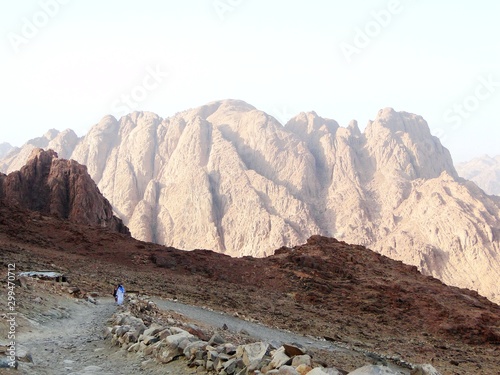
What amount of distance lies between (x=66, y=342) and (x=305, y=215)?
336ft

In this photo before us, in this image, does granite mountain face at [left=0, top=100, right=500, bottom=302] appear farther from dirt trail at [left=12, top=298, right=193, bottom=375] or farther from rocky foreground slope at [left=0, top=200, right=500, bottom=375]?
dirt trail at [left=12, top=298, right=193, bottom=375]

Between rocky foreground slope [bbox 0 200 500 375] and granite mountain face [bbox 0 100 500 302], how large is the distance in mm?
50455

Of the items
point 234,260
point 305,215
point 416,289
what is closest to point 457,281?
point 305,215

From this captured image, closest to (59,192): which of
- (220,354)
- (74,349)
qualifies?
(74,349)

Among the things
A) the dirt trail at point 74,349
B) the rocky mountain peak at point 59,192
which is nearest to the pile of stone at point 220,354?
the dirt trail at point 74,349

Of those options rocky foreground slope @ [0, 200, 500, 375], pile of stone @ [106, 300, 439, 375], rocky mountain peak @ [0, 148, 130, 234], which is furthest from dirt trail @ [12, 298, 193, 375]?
rocky mountain peak @ [0, 148, 130, 234]

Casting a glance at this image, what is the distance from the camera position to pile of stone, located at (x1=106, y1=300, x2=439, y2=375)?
22.2 feet

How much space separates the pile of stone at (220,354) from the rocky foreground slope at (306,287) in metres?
13.3

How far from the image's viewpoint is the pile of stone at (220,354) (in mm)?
6781

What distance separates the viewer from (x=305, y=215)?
112 m

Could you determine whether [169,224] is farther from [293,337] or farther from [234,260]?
[293,337]

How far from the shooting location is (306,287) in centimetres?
3956

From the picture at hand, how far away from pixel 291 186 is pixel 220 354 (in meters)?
115

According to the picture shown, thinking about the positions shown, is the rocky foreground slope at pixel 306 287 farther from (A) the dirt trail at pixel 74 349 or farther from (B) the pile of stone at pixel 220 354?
(B) the pile of stone at pixel 220 354
